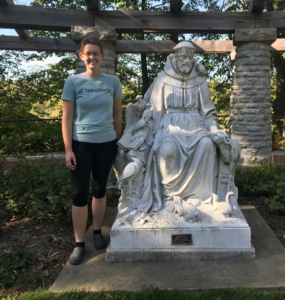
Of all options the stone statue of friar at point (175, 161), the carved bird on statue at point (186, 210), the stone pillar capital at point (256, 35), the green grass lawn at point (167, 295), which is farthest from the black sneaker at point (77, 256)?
the stone pillar capital at point (256, 35)

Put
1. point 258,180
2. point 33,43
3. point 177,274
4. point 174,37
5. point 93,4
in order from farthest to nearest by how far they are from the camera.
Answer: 1. point 33,43
2. point 174,37
3. point 93,4
4. point 258,180
5. point 177,274

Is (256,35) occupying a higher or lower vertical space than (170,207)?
higher

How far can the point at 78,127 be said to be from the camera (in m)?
2.47

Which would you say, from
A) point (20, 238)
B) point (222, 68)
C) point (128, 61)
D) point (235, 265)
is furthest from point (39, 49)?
point (235, 265)

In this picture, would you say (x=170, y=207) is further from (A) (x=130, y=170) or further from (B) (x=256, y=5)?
(B) (x=256, y=5)

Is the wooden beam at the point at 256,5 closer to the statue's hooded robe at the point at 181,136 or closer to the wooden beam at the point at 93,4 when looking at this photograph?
the wooden beam at the point at 93,4

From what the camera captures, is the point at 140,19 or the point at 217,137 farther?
the point at 140,19

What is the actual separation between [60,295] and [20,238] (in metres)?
1.38

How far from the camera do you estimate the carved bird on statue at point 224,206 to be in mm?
2653

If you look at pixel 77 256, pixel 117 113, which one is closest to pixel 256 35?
pixel 117 113

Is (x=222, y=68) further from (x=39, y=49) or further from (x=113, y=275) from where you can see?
(x=113, y=275)

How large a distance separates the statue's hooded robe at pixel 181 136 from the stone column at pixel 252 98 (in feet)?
10.7

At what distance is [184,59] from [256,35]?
350cm

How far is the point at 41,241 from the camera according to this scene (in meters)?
3.17
